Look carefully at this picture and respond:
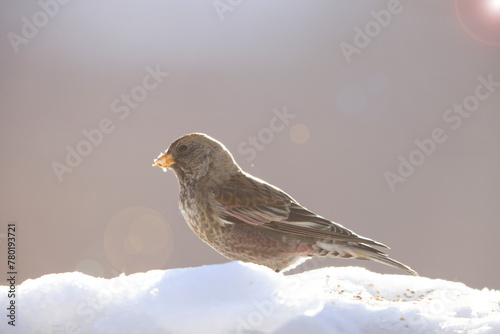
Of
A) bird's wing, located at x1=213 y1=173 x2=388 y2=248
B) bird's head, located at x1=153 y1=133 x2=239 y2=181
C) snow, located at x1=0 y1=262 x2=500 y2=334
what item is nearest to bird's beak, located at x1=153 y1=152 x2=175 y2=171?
bird's head, located at x1=153 y1=133 x2=239 y2=181

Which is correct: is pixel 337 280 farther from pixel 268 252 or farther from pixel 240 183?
pixel 240 183

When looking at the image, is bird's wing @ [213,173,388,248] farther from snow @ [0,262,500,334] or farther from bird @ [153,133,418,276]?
snow @ [0,262,500,334]

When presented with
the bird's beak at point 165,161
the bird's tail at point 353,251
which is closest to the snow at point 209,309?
the bird's tail at point 353,251

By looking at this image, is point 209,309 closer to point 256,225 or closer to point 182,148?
point 256,225

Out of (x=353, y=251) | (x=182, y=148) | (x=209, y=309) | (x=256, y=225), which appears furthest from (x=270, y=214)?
(x=209, y=309)

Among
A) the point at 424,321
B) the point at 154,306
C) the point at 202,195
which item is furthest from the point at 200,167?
the point at 424,321

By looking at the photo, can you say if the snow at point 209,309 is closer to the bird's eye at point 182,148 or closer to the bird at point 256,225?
the bird at point 256,225
